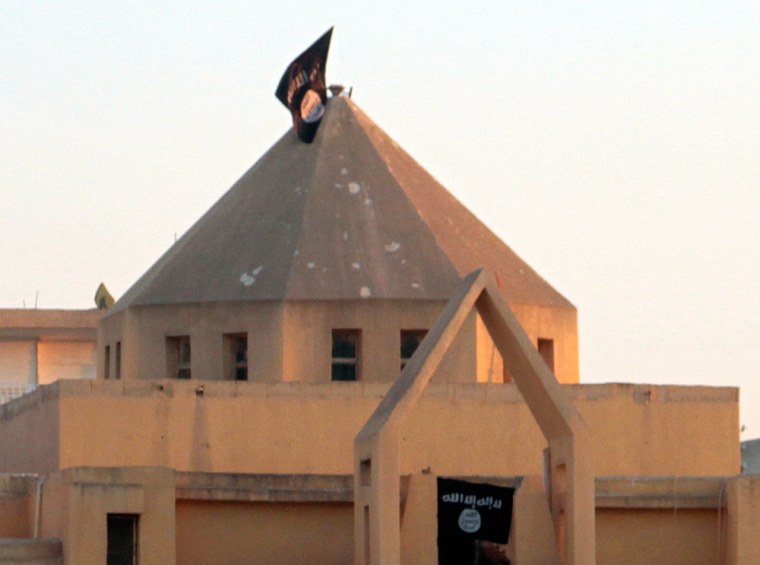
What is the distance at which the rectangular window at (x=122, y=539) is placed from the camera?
31.0 meters

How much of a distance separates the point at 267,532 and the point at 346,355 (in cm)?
756

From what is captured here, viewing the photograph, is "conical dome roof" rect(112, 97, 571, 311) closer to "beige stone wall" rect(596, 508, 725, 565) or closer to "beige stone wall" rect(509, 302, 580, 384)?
"beige stone wall" rect(509, 302, 580, 384)

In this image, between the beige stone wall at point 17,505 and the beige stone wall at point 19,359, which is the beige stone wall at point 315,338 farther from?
the beige stone wall at point 19,359

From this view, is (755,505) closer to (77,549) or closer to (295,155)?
(77,549)

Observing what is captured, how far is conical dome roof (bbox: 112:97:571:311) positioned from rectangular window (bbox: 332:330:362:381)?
78 cm

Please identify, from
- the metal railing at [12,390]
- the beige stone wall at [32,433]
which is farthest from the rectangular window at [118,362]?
the metal railing at [12,390]

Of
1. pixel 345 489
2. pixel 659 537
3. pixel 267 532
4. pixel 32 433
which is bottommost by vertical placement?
pixel 659 537

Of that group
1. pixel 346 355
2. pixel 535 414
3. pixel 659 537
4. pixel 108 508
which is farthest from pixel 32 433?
pixel 659 537

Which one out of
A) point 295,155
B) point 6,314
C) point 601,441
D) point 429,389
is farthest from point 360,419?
point 6,314

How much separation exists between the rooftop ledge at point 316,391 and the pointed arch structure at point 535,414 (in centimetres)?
637

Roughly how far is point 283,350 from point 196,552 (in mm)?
7450

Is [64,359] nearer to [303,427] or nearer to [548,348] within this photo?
[548,348]

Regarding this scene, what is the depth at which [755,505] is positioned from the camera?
3256 cm

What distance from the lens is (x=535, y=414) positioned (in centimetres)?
3186
